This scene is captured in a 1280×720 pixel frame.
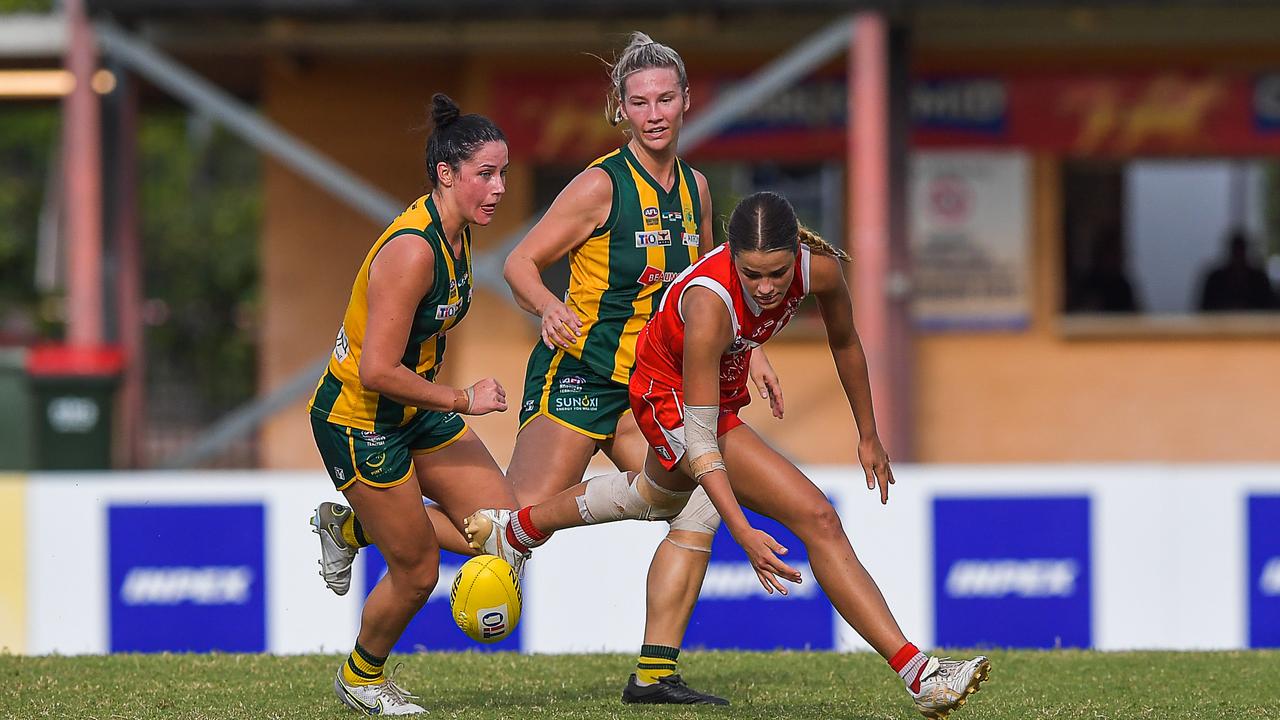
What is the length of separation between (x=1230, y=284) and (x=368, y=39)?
22.6ft

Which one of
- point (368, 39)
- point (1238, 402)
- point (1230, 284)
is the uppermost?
point (368, 39)

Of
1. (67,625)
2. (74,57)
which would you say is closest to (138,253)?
A: (74,57)

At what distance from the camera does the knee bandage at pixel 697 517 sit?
585 cm

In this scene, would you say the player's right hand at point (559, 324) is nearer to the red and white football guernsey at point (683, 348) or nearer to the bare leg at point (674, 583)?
the red and white football guernsey at point (683, 348)

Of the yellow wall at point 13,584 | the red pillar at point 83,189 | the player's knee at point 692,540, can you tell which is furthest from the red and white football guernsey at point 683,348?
the red pillar at point 83,189

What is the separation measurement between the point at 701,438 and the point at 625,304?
3.28ft

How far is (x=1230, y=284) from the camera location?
13977mm

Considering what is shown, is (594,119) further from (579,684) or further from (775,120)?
(579,684)

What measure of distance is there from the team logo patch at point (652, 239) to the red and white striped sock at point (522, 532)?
0.98 meters

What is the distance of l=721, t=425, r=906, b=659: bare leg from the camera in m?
5.04

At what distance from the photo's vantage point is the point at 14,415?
41.2 ft

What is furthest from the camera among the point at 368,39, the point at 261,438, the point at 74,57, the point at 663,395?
the point at 261,438

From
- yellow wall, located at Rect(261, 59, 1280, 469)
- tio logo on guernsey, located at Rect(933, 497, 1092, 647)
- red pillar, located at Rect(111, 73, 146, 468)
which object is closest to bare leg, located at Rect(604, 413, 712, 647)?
tio logo on guernsey, located at Rect(933, 497, 1092, 647)

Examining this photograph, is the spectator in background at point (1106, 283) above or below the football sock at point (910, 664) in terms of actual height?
above
